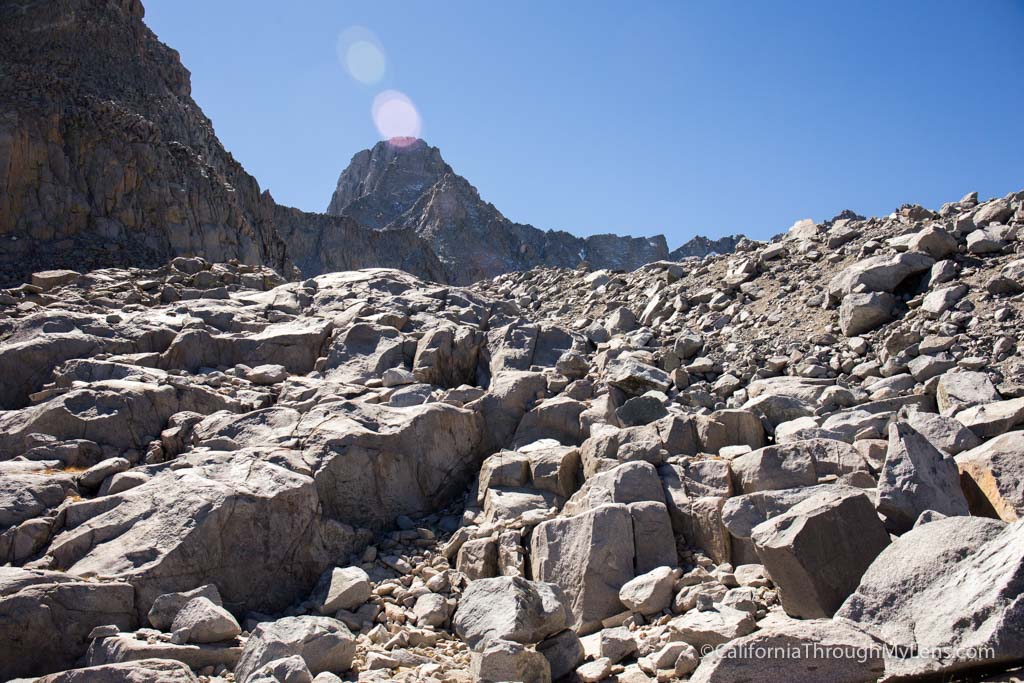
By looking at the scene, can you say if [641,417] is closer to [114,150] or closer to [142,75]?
[114,150]

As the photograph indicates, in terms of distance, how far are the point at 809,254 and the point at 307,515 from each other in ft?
43.2

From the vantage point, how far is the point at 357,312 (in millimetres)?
14039

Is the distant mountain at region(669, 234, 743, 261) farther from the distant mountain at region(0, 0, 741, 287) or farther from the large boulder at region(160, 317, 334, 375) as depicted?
the large boulder at region(160, 317, 334, 375)

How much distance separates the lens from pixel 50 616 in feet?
20.1

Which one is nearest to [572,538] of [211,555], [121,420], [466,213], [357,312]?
[211,555]

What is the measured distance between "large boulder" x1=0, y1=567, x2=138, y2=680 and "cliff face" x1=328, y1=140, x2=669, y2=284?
72.0 metres

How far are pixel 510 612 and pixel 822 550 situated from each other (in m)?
2.55

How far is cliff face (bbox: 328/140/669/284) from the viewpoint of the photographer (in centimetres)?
8444

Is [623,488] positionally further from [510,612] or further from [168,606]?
[168,606]

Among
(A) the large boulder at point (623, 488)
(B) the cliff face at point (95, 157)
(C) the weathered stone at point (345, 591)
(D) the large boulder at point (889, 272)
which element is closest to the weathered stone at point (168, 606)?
(C) the weathered stone at point (345, 591)

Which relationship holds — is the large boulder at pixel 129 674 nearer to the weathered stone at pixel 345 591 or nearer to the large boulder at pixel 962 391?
the weathered stone at pixel 345 591

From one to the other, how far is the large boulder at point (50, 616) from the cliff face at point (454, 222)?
7203 centimetres

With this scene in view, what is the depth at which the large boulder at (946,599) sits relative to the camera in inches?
157

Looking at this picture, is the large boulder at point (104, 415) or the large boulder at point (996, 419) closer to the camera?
the large boulder at point (996, 419)
